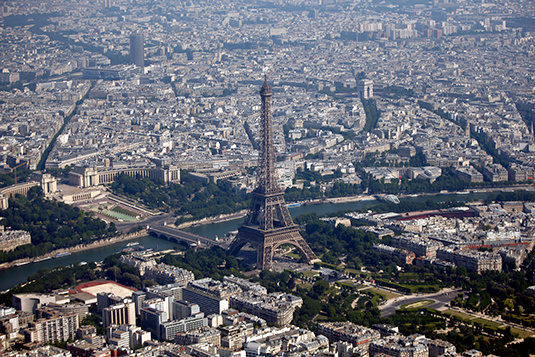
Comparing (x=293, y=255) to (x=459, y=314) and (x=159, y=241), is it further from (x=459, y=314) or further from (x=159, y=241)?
(x=459, y=314)

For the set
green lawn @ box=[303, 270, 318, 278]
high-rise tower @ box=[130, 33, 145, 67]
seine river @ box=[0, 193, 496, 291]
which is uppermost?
high-rise tower @ box=[130, 33, 145, 67]

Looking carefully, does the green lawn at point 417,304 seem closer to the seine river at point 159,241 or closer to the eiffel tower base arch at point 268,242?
the eiffel tower base arch at point 268,242

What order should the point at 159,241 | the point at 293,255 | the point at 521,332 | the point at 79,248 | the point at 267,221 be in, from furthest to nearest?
the point at 159,241, the point at 79,248, the point at 293,255, the point at 267,221, the point at 521,332

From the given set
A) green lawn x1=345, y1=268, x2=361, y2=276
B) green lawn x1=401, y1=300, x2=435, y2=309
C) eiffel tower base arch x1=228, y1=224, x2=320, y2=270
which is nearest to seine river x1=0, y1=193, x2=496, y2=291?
eiffel tower base arch x1=228, y1=224, x2=320, y2=270

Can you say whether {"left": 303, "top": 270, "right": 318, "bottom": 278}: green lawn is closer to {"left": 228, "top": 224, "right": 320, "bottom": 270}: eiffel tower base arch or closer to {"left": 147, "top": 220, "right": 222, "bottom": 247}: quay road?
{"left": 228, "top": 224, "right": 320, "bottom": 270}: eiffel tower base arch

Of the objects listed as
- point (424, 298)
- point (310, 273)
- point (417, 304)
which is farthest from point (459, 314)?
point (310, 273)

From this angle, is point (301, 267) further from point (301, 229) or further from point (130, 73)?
point (130, 73)

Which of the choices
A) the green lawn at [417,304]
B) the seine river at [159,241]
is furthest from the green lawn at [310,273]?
the seine river at [159,241]

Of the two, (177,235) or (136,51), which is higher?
(136,51)
